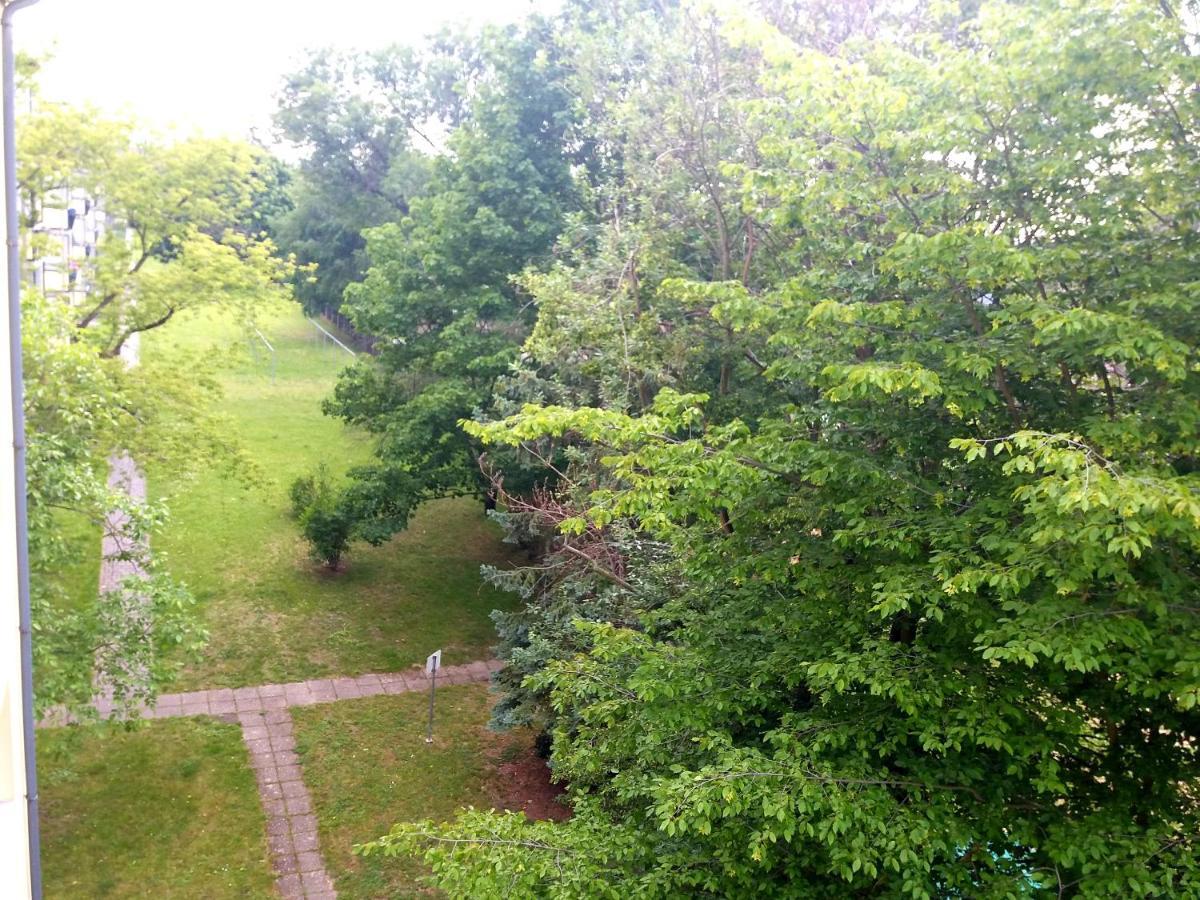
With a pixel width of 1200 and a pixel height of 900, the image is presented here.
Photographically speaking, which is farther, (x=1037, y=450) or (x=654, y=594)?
(x=654, y=594)

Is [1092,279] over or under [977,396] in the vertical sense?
over

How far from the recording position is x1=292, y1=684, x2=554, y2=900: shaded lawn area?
11602mm

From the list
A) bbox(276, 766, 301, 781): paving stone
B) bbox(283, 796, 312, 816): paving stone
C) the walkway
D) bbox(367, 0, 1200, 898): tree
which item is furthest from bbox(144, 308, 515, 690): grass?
bbox(367, 0, 1200, 898): tree

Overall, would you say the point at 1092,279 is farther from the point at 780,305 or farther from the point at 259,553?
the point at 259,553

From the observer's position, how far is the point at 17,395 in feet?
15.4

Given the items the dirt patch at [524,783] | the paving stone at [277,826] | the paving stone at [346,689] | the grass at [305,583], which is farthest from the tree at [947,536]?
the grass at [305,583]

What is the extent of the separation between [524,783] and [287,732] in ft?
11.9

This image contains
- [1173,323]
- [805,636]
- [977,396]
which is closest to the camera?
[1173,323]

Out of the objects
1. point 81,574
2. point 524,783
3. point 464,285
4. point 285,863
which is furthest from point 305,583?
point 285,863

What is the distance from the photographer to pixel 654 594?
10.5 meters

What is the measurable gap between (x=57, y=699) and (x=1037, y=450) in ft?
32.3

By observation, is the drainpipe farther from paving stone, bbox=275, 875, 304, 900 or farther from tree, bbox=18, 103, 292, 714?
paving stone, bbox=275, 875, 304, 900

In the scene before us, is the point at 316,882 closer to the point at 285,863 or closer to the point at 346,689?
the point at 285,863

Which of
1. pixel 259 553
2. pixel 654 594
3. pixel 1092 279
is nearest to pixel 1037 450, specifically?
pixel 1092 279
